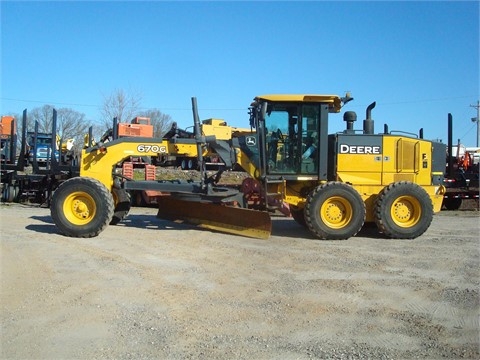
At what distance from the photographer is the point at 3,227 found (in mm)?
10312

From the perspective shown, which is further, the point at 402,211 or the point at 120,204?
the point at 120,204

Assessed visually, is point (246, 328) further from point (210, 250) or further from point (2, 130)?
point (2, 130)

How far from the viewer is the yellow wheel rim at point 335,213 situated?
32.1 ft

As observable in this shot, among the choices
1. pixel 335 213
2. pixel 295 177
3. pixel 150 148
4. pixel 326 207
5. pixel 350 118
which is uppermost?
pixel 350 118

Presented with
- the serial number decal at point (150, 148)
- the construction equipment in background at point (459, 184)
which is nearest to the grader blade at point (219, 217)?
the serial number decal at point (150, 148)

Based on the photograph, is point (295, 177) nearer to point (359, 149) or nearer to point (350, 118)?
point (359, 149)

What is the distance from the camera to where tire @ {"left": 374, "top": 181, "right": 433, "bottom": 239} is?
32.4ft

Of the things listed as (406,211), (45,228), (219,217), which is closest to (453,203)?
(406,211)

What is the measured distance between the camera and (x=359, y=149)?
10.4 m

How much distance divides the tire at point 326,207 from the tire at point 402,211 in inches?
18.2

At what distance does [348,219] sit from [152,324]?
597 cm

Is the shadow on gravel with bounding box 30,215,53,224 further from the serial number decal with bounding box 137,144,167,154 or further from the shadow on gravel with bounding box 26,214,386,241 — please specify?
the serial number decal with bounding box 137,144,167,154

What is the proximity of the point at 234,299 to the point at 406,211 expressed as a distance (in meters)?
5.81

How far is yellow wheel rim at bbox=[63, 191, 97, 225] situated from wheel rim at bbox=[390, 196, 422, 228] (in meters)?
6.08
